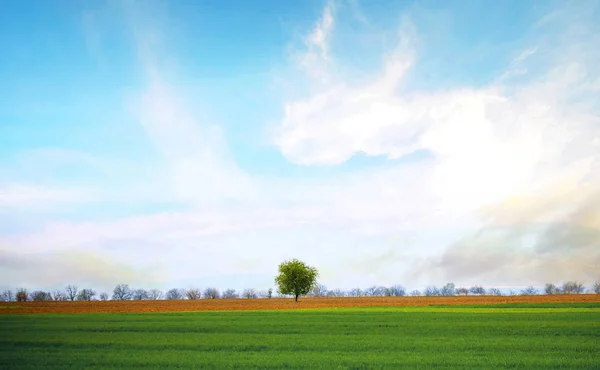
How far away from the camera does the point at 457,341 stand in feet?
87.2

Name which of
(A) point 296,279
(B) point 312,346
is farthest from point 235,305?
(B) point 312,346

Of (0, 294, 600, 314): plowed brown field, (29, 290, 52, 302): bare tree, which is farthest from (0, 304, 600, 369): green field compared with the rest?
(29, 290, 52, 302): bare tree

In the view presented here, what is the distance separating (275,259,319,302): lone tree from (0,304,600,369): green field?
73.8 meters

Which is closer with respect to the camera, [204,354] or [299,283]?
[204,354]

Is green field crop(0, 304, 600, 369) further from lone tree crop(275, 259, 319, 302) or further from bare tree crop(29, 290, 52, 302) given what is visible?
bare tree crop(29, 290, 52, 302)

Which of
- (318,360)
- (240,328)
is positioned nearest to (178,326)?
(240,328)

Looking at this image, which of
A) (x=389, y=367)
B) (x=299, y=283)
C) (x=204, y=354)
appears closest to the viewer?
(x=389, y=367)

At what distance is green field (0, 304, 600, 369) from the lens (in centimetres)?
2039

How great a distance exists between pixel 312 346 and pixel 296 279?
86.6 meters

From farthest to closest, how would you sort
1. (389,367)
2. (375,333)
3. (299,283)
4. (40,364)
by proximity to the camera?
1. (299,283)
2. (375,333)
3. (40,364)
4. (389,367)

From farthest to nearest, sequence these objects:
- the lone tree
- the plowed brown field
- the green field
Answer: the lone tree → the plowed brown field → the green field

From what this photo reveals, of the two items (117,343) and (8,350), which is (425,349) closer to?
(117,343)

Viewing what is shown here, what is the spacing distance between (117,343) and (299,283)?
8513cm

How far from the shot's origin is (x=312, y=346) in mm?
25344
